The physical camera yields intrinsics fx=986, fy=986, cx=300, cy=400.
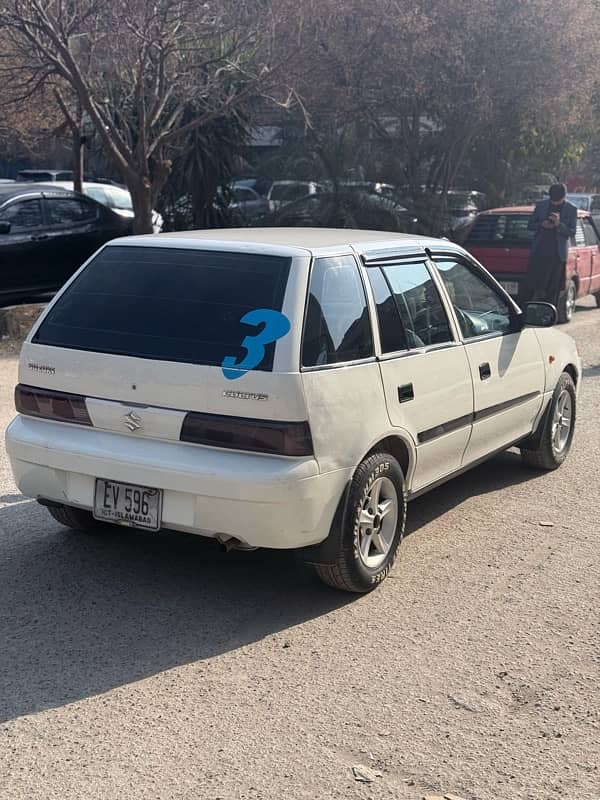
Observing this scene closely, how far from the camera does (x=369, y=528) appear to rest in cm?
474

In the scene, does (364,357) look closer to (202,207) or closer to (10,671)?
(10,671)

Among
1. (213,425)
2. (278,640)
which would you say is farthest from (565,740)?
(213,425)

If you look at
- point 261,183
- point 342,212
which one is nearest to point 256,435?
point 342,212

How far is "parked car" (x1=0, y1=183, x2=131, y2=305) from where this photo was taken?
41.2ft

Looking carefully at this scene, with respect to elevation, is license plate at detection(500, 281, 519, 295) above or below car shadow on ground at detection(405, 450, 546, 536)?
above

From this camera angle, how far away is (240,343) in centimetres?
434

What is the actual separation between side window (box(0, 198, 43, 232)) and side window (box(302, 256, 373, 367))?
8.86m

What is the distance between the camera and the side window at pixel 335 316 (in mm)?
4406

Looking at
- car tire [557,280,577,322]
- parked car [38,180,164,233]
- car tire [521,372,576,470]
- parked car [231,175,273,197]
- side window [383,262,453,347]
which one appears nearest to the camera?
side window [383,262,453,347]

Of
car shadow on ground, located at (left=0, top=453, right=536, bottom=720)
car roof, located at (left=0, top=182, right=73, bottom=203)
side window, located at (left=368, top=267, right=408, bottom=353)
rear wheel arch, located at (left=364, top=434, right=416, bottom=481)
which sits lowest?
car shadow on ground, located at (left=0, top=453, right=536, bottom=720)

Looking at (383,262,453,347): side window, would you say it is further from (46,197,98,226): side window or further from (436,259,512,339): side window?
(46,197,98,226): side window

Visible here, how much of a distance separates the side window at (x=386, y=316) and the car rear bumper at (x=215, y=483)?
0.78 meters

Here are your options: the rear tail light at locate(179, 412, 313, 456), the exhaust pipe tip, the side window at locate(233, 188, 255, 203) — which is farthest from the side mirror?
the side window at locate(233, 188, 255, 203)

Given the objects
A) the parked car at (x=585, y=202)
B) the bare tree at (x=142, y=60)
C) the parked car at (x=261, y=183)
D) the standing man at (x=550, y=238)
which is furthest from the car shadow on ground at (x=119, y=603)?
the parked car at (x=585, y=202)
